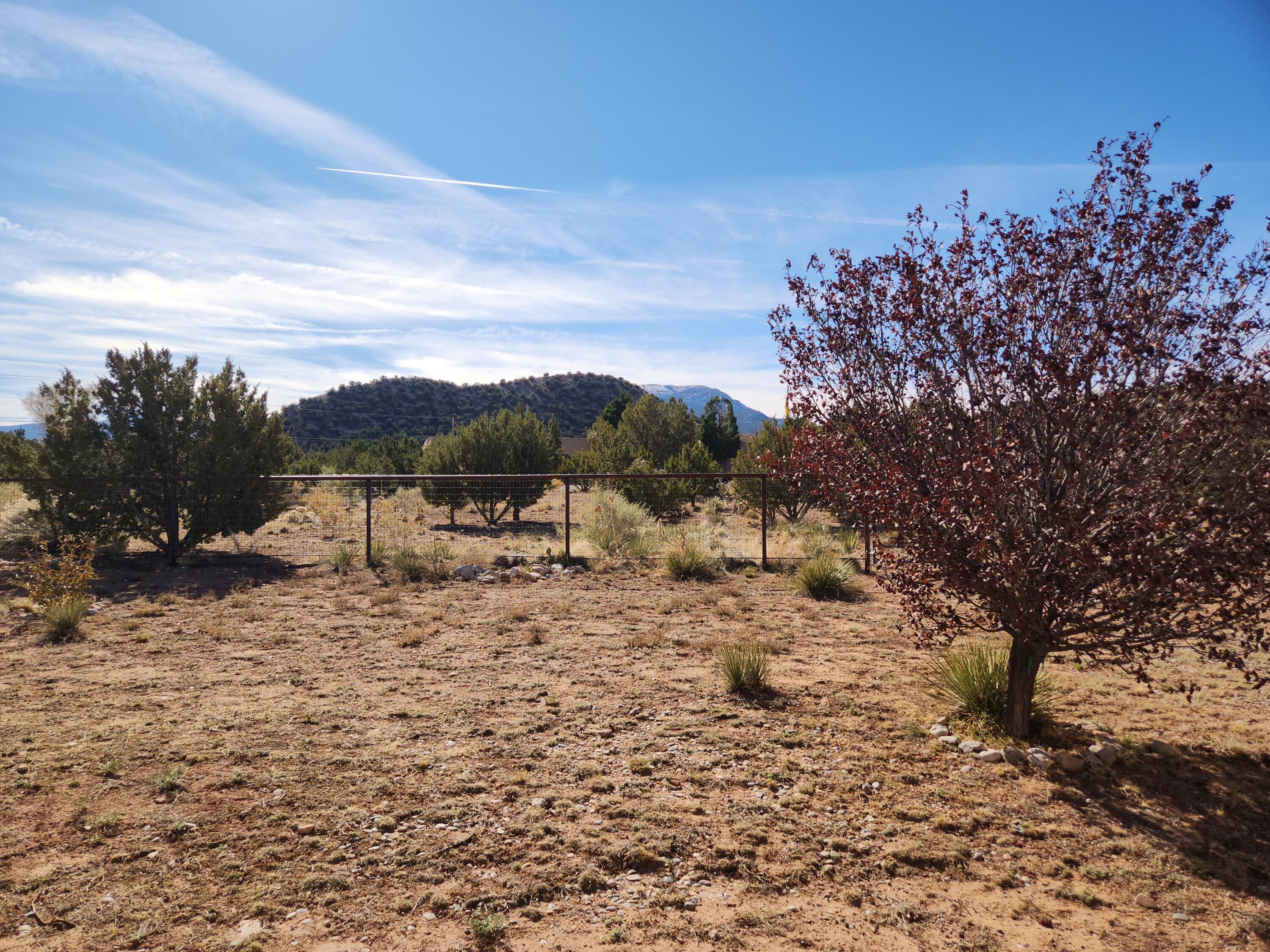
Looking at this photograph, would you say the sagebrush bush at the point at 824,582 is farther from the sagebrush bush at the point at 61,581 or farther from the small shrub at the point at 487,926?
the sagebrush bush at the point at 61,581

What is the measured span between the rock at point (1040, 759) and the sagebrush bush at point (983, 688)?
0.41 metres

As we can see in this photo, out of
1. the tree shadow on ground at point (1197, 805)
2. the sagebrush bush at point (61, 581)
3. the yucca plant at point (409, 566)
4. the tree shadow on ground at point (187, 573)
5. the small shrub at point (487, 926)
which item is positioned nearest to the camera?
the small shrub at point (487, 926)

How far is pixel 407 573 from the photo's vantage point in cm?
1127

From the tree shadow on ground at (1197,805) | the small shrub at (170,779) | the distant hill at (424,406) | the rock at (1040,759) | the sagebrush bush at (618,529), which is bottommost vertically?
the small shrub at (170,779)

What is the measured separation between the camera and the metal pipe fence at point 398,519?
12266mm

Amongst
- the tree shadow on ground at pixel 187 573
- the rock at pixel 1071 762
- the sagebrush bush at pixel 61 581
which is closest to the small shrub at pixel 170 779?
the sagebrush bush at pixel 61 581

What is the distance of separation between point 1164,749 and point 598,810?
3605 millimetres

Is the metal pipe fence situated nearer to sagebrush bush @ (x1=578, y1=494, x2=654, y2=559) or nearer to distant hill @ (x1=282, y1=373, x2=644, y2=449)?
sagebrush bush @ (x1=578, y1=494, x2=654, y2=559)

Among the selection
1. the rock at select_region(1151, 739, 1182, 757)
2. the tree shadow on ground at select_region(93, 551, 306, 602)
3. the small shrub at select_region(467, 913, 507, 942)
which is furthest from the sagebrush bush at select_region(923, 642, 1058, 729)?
the tree shadow on ground at select_region(93, 551, 306, 602)

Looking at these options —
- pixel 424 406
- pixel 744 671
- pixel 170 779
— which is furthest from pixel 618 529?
pixel 424 406

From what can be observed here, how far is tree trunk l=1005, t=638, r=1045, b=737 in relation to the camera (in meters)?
4.58

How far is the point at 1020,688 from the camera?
4.64 meters

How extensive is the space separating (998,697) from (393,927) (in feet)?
13.5

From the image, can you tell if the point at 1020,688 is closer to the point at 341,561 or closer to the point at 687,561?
the point at 687,561
